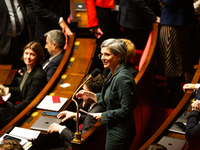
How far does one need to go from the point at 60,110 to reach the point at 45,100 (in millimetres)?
273

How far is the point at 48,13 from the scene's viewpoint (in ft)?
13.6

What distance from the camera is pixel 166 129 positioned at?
2.54 meters

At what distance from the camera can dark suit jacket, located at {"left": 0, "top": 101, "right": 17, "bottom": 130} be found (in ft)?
9.86

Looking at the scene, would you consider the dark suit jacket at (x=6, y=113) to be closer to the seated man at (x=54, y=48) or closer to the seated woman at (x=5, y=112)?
the seated woman at (x=5, y=112)

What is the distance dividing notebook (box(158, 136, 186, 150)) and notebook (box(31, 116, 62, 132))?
103 centimetres

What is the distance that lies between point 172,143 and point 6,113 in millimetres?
1694

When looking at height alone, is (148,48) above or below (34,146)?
above

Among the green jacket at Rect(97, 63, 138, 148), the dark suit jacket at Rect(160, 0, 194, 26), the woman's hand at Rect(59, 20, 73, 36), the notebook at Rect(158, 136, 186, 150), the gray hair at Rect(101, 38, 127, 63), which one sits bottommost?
the notebook at Rect(158, 136, 186, 150)

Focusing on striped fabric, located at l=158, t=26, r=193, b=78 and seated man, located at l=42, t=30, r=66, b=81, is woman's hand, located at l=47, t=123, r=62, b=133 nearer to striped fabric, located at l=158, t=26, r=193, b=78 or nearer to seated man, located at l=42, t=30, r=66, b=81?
seated man, located at l=42, t=30, r=66, b=81

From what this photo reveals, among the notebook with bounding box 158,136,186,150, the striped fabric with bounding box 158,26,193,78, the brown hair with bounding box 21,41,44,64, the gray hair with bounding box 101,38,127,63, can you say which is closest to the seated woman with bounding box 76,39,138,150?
the gray hair with bounding box 101,38,127,63

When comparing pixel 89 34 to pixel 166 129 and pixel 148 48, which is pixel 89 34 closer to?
pixel 148 48

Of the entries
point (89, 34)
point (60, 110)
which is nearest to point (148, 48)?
point (89, 34)

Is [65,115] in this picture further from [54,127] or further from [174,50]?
[174,50]

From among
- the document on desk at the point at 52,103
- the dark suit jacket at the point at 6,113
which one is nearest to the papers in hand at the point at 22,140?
the dark suit jacket at the point at 6,113
